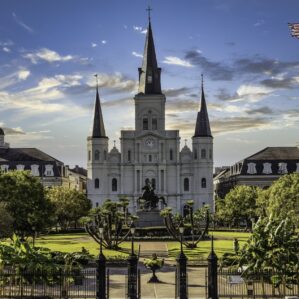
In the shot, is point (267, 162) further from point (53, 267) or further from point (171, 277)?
point (53, 267)

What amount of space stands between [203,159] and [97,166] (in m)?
20.1

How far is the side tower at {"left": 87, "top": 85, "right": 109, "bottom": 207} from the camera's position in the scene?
11281cm

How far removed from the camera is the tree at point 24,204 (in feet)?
182

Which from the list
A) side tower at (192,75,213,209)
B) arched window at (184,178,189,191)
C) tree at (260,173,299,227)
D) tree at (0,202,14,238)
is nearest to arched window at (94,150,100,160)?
arched window at (184,178,189,191)

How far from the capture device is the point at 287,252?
3058 centimetres

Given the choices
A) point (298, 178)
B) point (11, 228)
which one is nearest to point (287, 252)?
point (11, 228)

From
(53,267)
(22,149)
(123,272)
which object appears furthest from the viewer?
(22,149)

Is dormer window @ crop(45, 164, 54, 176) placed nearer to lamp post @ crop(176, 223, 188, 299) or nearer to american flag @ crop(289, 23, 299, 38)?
american flag @ crop(289, 23, 299, 38)

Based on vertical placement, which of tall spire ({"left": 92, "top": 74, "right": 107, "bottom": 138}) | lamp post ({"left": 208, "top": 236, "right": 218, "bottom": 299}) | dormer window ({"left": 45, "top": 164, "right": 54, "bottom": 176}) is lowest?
lamp post ({"left": 208, "top": 236, "right": 218, "bottom": 299})

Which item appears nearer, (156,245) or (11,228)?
(11,228)

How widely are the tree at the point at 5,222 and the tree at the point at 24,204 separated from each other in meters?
2.93

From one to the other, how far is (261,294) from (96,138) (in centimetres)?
8338

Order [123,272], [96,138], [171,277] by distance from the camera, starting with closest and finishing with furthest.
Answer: [171,277], [123,272], [96,138]

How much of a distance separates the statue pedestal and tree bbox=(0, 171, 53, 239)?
65.8ft
